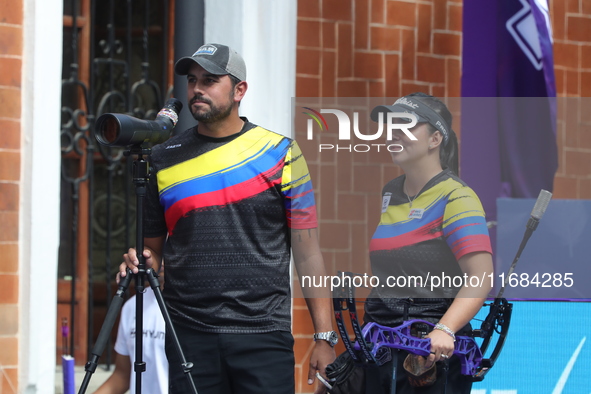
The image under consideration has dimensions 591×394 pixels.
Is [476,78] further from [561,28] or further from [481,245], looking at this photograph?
[481,245]

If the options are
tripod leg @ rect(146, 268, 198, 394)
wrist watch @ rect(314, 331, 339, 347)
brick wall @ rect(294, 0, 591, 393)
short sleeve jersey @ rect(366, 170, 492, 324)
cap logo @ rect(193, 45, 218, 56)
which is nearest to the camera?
tripod leg @ rect(146, 268, 198, 394)

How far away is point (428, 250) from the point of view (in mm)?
3109

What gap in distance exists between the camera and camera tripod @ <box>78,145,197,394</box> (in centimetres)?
297

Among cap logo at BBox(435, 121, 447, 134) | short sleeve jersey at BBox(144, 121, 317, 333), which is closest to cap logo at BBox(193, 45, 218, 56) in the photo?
short sleeve jersey at BBox(144, 121, 317, 333)

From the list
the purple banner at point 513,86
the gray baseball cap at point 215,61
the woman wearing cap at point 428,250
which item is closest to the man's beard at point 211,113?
the gray baseball cap at point 215,61

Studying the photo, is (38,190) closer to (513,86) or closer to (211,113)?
(211,113)

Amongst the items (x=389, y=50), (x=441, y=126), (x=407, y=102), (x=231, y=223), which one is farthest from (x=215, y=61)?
(x=389, y=50)

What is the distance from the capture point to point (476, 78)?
5422mm

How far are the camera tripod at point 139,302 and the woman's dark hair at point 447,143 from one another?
938 millimetres

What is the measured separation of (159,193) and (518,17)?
2.86 metres

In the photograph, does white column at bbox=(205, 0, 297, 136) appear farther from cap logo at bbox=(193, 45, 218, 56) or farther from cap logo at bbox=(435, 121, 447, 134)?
cap logo at bbox=(435, 121, 447, 134)

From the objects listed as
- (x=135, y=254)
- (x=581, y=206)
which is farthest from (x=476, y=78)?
(x=135, y=254)

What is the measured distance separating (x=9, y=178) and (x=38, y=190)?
16cm

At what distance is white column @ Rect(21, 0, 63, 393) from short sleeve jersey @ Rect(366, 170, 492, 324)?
2.64 metres
